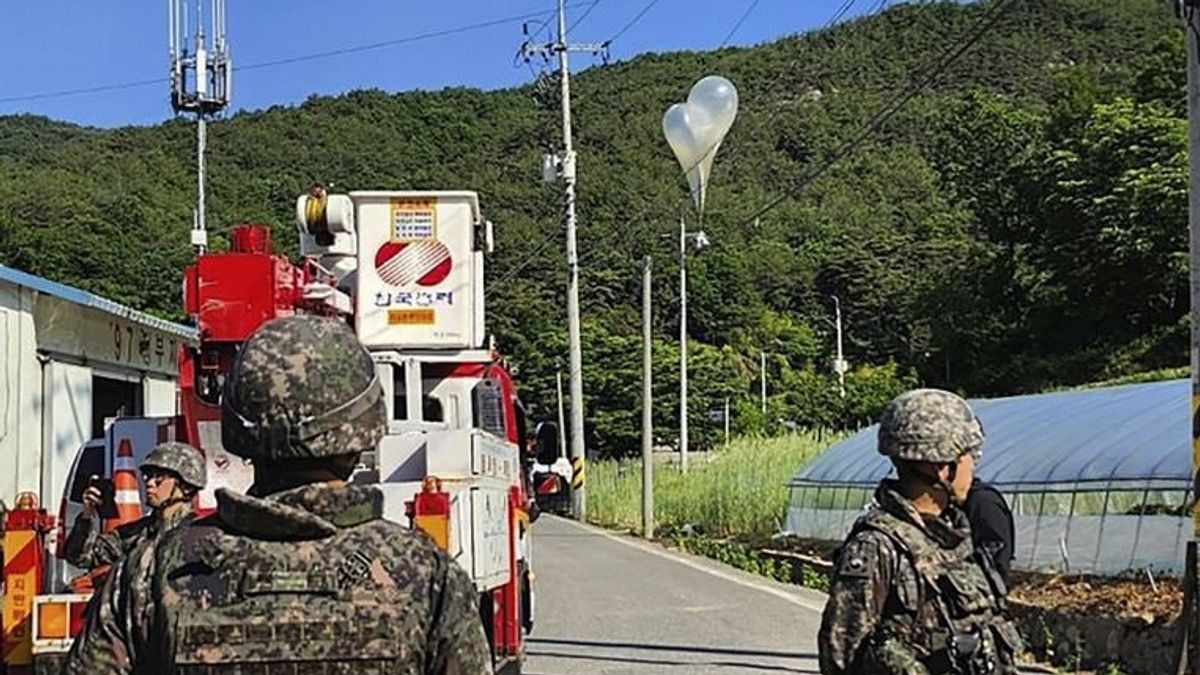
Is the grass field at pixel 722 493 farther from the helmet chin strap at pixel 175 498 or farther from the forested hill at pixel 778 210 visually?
the helmet chin strap at pixel 175 498

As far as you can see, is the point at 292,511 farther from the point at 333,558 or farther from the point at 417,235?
the point at 417,235

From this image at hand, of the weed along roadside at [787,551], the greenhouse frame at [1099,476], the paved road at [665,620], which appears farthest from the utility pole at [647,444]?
the greenhouse frame at [1099,476]

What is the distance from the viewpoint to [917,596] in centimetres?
435

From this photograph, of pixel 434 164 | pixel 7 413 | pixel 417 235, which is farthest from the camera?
pixel 434 164

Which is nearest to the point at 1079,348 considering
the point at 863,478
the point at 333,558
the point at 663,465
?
the point at 663,465

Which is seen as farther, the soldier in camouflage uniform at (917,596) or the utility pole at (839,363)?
the utility pole at (839,363)

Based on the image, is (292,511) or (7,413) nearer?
(292,511)

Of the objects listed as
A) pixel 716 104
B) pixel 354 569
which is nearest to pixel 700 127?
pixel 716 104

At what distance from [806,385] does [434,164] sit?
2817 centimetres

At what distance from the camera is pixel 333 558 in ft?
8.78

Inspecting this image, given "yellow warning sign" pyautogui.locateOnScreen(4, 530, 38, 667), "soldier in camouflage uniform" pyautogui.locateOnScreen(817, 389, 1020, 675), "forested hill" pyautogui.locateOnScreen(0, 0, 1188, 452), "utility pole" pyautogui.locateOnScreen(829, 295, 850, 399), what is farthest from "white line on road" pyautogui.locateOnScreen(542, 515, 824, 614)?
"utility pole" pyautogui.locateOnScreen(829, 295, 850, 399)

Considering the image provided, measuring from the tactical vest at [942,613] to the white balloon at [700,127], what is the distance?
1235 centimetres

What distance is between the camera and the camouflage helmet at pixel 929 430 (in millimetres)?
4562

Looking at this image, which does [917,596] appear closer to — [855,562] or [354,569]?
[855,562]
